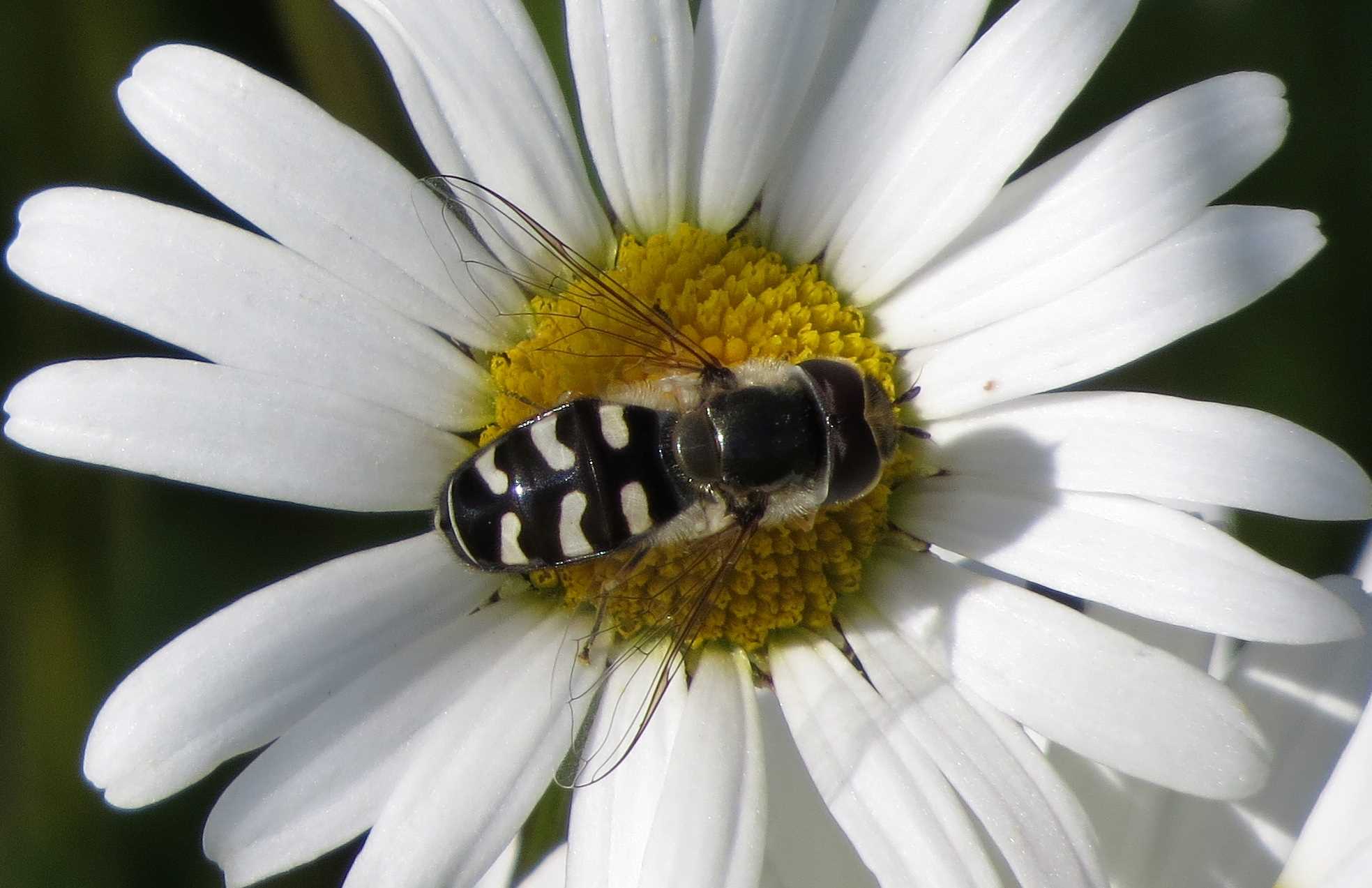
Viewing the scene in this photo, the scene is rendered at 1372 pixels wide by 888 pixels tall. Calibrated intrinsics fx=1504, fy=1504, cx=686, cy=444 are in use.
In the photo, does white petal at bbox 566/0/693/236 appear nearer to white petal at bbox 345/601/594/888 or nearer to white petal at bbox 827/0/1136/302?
white petal at bbox 345/601/594/888

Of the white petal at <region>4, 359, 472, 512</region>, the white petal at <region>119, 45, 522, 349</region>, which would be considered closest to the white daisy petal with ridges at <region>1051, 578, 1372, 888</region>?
the white petal at <region>4, 359, 472, 512</region>

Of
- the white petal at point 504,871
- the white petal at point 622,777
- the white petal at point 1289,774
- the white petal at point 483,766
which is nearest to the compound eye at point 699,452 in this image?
the white petal at point 622,777

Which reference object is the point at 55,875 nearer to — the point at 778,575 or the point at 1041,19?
the point at 778,575

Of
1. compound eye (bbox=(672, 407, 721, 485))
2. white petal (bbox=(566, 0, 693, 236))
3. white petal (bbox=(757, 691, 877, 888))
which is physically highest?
white petal (bbox=(566, 0, 693, 236))

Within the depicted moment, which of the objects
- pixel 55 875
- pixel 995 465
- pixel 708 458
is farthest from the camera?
pixel 55 875

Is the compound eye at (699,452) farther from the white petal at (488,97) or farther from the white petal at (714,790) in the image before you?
the white petal at (488,97)

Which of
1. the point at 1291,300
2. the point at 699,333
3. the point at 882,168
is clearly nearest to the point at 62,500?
the point at 699,333
